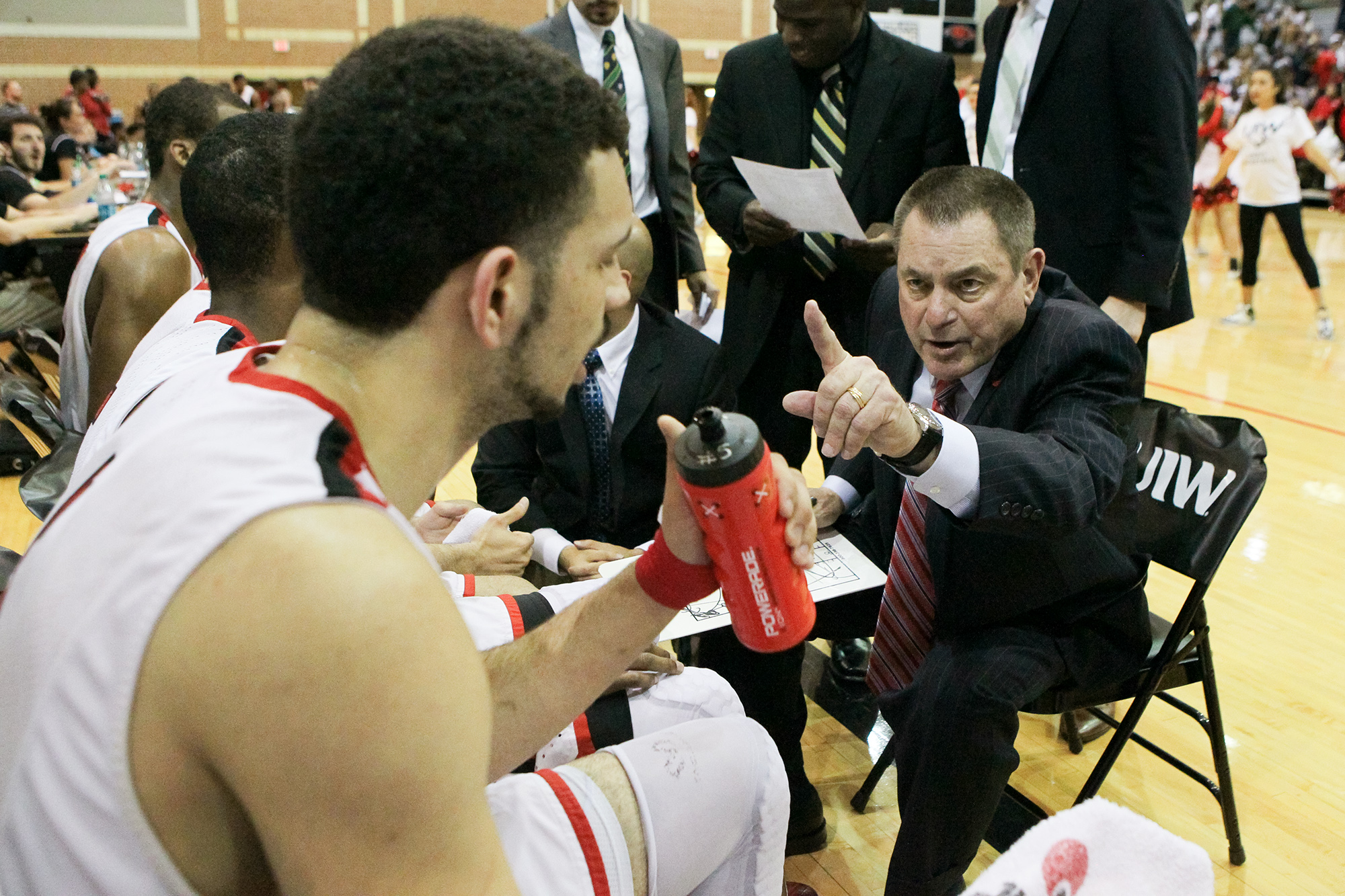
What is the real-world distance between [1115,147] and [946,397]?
113 centimetres

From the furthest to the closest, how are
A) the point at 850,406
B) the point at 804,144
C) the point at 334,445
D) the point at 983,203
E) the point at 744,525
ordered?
1. the point at 804,144
2. the point at 983,203
3. the point at 850,406
4. the point at 744,525
5. the point at 334,445

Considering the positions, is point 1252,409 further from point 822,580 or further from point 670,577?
point 670,577

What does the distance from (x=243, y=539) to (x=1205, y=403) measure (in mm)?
5532

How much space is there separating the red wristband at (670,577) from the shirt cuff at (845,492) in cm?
115

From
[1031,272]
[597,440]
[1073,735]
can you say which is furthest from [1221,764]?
[597,440]

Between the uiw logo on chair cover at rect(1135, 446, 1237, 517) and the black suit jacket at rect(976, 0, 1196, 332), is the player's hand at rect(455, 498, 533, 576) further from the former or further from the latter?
the black suit jacket at rect(976, 0, 1196, 332)

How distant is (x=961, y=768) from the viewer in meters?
1.77

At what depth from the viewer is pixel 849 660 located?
2.96 m

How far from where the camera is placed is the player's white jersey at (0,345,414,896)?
79 cm

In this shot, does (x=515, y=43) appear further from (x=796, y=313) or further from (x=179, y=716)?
(x=796, y=313)

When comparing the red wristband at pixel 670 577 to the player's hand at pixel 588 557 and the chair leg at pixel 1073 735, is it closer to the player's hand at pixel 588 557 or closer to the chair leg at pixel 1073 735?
the player's hand at pixel 588 557

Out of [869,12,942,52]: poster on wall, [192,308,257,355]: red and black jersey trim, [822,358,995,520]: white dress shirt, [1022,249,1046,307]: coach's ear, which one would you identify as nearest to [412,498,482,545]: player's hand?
[192,308,257,355]: red and black jersey trim

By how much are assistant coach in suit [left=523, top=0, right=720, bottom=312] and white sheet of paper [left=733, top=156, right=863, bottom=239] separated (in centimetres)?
91

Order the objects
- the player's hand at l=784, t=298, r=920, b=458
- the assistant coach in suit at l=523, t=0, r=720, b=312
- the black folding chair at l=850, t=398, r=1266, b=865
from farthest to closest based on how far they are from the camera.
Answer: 1. the assistant coach in suit at l=523, t=0, r=720, b=312
2. the black folding chair at l=850, t=398, r=1266, b=865
3. the player's hand at l=784, t=298, r=920, b=458
